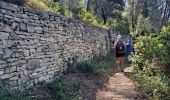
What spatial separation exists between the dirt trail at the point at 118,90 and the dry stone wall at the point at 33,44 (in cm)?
159

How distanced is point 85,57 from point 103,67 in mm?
1351

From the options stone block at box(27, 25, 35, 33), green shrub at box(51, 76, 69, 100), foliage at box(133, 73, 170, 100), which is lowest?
foliage at box(133, 73, 170, 100)

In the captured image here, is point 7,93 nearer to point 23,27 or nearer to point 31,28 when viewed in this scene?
point 23,27

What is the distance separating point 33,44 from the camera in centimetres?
809

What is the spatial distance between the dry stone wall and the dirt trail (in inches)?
62.8

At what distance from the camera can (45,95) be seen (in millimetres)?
7797

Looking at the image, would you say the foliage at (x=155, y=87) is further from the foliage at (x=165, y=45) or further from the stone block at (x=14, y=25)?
the stone block at (x=14, y=25)

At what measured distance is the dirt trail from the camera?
915 centimetres

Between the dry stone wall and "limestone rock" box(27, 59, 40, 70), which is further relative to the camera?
"limestone rock" box(27, 59, 40, 70)

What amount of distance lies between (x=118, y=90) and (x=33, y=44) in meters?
3.47

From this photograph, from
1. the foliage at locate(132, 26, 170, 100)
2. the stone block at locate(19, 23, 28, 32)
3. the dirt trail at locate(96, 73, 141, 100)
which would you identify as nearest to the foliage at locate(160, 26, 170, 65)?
the foliage at locate(132, 26, 170, 100)

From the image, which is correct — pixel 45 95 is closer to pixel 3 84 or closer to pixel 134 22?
pixel 3 84

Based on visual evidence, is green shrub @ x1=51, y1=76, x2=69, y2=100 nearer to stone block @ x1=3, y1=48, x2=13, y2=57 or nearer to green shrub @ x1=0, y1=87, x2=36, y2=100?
green shrub @ x1=0, y1=87, x2=36, y2=100

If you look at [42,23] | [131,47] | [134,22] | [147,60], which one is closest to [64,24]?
[42,23]
